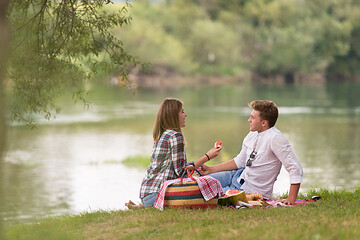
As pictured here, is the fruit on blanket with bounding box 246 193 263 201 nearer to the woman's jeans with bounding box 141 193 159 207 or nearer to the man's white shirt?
the man's white shirt

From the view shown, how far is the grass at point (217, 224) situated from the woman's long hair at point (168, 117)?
3.04ft

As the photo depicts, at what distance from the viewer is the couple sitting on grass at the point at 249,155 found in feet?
20.7

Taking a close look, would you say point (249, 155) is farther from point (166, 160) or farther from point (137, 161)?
point (137, 161)

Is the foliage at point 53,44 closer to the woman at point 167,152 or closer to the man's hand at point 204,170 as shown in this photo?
the woman at point 167,152

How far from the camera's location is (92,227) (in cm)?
599

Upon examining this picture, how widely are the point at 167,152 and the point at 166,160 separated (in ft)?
0.31

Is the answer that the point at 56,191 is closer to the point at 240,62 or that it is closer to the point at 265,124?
the point at 265,124

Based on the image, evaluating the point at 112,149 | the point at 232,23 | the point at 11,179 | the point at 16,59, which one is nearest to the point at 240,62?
the point at 232,23

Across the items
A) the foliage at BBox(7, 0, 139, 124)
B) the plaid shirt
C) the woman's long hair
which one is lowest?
the plaid shirt

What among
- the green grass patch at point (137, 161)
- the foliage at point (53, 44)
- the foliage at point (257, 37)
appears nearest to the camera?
the foliage at point (53, 44)

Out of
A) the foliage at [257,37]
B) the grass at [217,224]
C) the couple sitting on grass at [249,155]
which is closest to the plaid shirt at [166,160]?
the couple sitting on grass at [249,155]

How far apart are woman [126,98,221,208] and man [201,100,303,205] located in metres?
0.55

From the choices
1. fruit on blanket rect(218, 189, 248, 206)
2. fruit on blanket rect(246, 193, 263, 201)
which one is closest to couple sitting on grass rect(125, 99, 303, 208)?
fruit on blanket rect(246, 193, 263, 201)

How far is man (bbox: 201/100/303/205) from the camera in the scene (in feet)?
20.8
